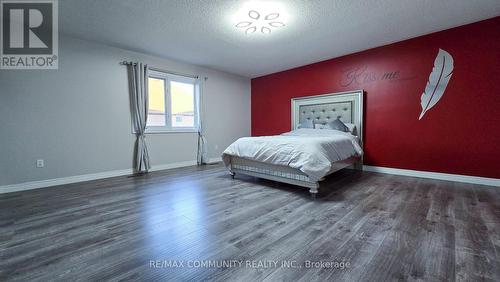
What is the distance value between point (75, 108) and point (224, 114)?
3.07 metres

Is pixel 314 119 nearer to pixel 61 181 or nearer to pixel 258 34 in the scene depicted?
pixel 258 34

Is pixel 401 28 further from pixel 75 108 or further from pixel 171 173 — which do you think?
pixel 75 108

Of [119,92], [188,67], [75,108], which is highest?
[188,67]

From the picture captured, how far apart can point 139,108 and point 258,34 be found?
2590mm

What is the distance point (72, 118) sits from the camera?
326cm

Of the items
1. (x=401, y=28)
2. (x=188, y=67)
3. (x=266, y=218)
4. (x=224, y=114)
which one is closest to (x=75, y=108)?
(x=188, y=67)

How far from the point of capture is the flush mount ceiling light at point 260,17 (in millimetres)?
2473

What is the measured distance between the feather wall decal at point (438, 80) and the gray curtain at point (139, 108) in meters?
4.99

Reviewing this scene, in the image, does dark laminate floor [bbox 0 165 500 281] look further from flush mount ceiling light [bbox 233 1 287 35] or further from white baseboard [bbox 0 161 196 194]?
flush mount ceiling light [bbox 233 1 287 35]

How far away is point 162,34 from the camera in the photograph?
3.21 metres

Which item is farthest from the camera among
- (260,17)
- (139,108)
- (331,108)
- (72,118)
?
(331,108)

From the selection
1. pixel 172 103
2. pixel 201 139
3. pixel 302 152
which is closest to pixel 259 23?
pixel 302 152

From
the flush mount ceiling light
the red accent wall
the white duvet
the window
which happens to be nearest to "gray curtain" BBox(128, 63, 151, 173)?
the window

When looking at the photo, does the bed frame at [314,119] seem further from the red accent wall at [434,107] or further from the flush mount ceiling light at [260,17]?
the flush mount ceiling light at [260,17]
